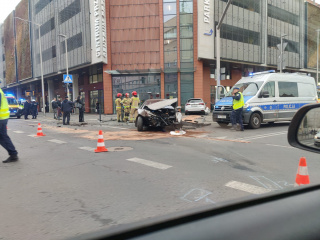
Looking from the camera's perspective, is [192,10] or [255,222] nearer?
[255,222]

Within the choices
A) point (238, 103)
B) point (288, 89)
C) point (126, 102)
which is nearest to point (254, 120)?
point (238, 103)

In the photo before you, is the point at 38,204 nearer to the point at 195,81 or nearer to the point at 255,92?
the point at 255,92

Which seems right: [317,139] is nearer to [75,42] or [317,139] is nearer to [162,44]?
[162,44]

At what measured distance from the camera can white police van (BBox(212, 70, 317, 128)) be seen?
11.2 m

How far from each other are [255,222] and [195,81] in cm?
2706

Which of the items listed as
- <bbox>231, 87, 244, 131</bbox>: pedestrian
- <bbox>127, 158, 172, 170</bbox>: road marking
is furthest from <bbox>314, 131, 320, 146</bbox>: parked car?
<bbox>231, 87, 244, 131</bbox>: pedestrian

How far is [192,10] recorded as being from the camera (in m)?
26.5

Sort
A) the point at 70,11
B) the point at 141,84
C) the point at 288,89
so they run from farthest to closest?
the point at 70,11 → the point at 141,84 → the point at 288,89

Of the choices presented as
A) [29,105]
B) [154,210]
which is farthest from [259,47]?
[154,210]

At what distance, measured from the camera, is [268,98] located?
11.4 metres

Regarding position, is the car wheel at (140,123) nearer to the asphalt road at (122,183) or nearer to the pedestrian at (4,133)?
the asphalt road at (122,183)

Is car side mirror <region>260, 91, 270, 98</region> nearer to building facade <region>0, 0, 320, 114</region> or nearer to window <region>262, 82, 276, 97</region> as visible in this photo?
window <region>262, 82, 276, 97</region>

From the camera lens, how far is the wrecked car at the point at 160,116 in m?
10.8

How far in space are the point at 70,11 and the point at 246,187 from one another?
112ft
